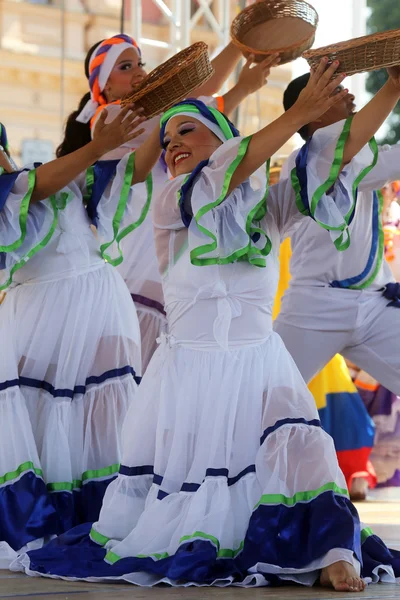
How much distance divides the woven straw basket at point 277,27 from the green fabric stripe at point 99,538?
5.77ft

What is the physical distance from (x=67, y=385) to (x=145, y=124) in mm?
1169

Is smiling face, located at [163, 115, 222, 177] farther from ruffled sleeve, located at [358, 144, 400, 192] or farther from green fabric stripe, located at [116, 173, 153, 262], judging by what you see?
ruffled sleeve, located at [358, 144, 400, 192]

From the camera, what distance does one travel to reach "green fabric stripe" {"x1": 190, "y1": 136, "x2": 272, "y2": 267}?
3109mm

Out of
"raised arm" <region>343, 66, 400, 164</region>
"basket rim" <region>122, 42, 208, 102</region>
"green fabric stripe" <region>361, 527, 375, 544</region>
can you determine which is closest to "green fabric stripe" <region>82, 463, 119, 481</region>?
"green fabric stripe" <region>361, 527, 375, 544</region>

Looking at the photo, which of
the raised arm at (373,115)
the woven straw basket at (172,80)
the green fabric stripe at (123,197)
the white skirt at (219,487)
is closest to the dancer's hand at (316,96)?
the raised arm at (373,115)

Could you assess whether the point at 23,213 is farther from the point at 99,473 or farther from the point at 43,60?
the point at 43,60

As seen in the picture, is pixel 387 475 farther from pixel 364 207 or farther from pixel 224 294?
pixel 224 294

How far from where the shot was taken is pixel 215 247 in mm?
3135

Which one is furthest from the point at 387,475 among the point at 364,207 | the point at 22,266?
the point at 22,266

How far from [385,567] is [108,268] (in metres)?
1.55

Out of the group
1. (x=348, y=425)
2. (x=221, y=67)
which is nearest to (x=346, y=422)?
(x=348, y=425)

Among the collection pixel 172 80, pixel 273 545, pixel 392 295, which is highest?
pixel 172 80

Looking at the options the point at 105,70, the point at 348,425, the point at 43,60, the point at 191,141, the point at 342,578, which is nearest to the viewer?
the point at 342,578

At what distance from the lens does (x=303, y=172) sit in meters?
3.21
